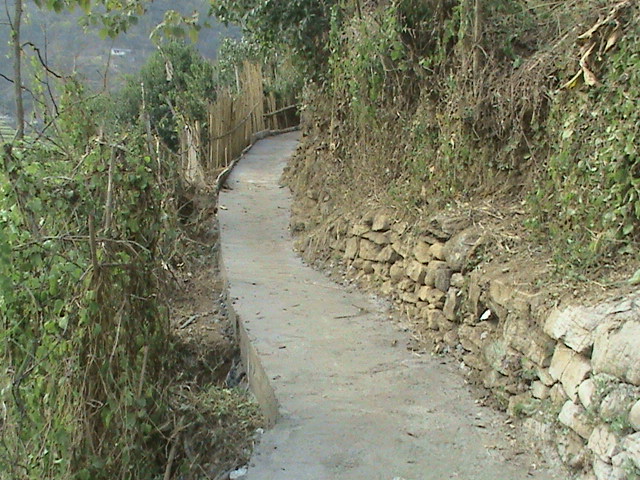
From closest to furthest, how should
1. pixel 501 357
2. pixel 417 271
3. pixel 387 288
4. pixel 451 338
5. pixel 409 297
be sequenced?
pixel 501 357 → pixel 451 338 → pixel 417 271 → pixel 409 297 → pixel 387 288

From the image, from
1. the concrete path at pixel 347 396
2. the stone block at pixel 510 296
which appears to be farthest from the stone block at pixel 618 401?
the stone block at pixel 510 296

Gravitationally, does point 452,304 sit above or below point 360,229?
below

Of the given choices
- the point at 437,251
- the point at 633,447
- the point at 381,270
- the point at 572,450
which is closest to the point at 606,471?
the point at 633,447

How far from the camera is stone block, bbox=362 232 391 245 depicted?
23.1 ft

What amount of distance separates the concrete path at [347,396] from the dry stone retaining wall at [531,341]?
227 millimetres

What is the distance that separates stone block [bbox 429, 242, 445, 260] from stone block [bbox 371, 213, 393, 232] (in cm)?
118

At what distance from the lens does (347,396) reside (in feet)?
15.8

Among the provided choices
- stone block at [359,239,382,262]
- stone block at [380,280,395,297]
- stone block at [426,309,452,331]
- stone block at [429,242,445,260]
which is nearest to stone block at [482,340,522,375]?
stone block at [426,309,452,331]

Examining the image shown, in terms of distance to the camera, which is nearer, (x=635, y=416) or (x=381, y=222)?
(x=635, y=416)

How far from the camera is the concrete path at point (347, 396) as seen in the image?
3896mm

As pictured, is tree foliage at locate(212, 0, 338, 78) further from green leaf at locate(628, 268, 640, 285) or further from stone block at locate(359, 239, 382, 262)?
green leaf at locate(628, 268, 640, 285)

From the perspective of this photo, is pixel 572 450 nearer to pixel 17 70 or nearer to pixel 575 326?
pixel 575 326

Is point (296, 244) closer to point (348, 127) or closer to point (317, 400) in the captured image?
point (348, 127)

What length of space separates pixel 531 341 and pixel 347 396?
1277 millimetres
